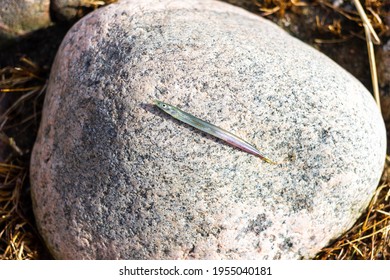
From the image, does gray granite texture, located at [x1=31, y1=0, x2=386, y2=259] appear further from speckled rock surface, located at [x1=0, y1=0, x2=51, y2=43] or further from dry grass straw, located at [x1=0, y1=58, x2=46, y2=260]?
speckled rock surface, located at [x1=0, y1=0, x2=51, y2=43]

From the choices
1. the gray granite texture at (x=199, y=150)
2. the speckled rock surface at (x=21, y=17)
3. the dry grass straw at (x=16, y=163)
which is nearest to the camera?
the gray granite texture at (x=199, y=150)

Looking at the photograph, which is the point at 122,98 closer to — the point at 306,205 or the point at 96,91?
the point at 96,91

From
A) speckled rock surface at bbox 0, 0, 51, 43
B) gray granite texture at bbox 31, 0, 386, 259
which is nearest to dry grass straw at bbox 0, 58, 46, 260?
speckled rock surface at bbox 0, 0, 51, 43

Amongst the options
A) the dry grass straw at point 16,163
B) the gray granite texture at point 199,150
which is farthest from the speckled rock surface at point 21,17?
the gray granite texture at point 199,150

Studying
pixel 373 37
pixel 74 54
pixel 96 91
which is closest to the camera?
pixel 96 91

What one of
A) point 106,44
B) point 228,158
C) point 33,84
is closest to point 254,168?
point 228,158

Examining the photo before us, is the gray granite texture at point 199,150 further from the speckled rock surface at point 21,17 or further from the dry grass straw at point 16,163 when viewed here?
the speckled rock surface at point 21,17

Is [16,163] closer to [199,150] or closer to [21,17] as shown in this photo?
[21,17]

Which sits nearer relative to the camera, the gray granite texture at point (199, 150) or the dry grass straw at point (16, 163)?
the gray granite texture at point (199, 150)
